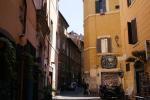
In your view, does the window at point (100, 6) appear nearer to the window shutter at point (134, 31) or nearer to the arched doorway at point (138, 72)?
the window shutter at point (134, 31)

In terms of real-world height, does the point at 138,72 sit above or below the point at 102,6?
below

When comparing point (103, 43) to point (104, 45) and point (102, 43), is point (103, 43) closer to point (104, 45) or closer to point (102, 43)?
point (102, 43)

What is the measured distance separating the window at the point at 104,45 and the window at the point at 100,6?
3.73 metres

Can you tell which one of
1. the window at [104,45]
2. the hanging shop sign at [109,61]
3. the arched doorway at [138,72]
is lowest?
the arched doorway at [138,72]

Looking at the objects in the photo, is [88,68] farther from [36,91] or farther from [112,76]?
[36,91]

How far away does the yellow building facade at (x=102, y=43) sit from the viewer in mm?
36688

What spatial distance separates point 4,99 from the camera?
8.75m

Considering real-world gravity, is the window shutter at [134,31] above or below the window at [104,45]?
below

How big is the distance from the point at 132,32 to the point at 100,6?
20.0m

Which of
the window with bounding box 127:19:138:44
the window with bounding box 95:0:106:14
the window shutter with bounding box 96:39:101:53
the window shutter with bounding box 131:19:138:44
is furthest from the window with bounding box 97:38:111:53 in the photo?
the window shutter with bounding box 131:19:138:44

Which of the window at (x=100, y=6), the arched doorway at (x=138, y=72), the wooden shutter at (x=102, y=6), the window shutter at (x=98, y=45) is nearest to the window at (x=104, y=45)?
the window shutter at (x=98, y=45)

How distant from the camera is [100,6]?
3884cm

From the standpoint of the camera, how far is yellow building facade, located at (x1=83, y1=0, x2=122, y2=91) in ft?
120

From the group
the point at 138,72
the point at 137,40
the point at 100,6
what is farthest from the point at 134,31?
the point at 100,6
